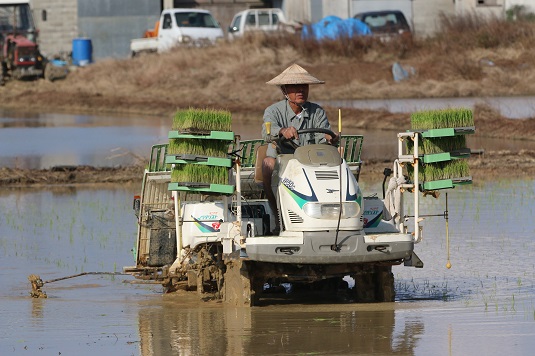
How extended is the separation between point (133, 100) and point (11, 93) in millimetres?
5994

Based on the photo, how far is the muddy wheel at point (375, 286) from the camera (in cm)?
1109

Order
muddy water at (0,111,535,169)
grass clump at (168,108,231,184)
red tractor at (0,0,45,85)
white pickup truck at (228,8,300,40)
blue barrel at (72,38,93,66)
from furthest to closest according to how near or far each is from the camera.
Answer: blue barrel at (72,38,93,66) < white pickup truck at (228,8,300,40) < red tractor at (0,0,45,85) < muddy water at (0,111,535,169) < grass clump at (168,108,231,184)

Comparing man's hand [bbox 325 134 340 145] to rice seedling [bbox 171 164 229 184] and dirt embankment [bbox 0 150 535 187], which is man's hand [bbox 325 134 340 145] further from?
dirt embankment [bbox 0 150 535 187]

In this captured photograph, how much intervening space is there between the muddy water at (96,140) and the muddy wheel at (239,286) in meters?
10.5

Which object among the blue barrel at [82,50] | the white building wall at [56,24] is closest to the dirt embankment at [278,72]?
the blue barrel at [82,50]

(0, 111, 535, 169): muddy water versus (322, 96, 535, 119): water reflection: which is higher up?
(322, 96, 535, 119): water reflection

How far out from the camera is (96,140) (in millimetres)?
27156

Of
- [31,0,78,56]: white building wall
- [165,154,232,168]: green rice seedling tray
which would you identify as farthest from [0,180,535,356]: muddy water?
[31,0,78,56]: white building wall

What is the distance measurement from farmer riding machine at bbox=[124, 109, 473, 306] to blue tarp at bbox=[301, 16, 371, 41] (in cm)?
2972

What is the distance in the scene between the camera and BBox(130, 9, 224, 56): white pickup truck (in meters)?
44.2

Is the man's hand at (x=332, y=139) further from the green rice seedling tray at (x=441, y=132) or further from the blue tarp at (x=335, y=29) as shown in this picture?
the blue tarp at (x=335, y=29)

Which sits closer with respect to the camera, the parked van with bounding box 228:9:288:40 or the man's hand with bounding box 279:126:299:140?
the man's hand with bounding box 279:126:299:140

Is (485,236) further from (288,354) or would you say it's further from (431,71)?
(431,71)

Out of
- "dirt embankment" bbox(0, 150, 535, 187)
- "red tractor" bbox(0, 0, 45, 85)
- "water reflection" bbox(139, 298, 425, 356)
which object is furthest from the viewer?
"red tractor" bbox(0, 0, 45, 85)
